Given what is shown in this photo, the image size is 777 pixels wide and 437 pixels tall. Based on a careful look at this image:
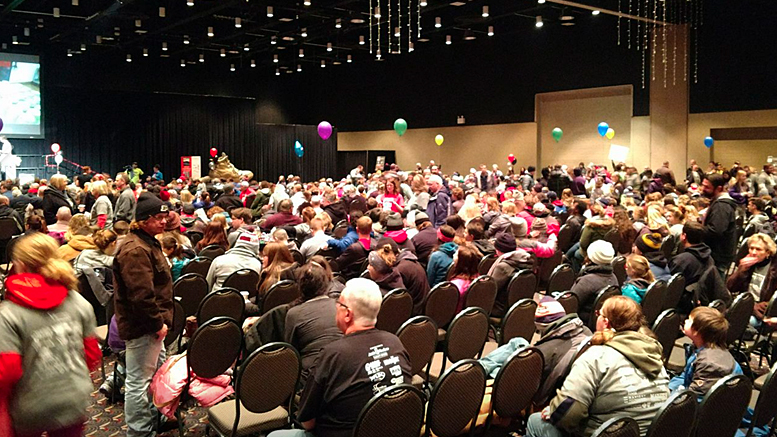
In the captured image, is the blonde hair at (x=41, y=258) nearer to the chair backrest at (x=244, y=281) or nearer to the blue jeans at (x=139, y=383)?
the blue jeans at (x=139, y=383)

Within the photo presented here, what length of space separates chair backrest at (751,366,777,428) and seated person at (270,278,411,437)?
6.35ft

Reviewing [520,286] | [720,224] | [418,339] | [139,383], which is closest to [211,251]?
[139,383]

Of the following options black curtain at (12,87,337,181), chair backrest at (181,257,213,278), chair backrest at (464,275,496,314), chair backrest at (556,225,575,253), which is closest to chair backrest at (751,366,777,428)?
chair backrest at (464,275,496,314)

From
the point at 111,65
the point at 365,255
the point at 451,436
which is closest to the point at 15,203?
the point at 365,255

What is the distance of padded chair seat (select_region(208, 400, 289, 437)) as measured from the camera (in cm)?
331

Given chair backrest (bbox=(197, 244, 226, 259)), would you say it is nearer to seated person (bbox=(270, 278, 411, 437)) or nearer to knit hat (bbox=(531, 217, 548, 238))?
knit hat (bbox=(531, 217, 548, 238))

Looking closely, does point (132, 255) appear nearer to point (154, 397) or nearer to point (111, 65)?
point (154, 397)

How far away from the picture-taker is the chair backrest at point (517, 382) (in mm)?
3203

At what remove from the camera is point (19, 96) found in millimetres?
20375

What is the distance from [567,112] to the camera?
21094 mm

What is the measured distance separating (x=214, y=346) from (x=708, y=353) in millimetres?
2905

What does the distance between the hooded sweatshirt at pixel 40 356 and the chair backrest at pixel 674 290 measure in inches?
178

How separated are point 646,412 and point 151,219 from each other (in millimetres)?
2970

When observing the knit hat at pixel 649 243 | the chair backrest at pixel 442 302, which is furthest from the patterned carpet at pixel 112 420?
the knit hat at pixel 649 243
